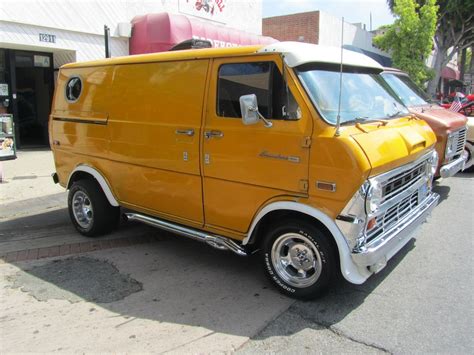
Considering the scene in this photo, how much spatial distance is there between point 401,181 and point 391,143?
44 cm

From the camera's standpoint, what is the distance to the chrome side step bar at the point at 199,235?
4.18 meters

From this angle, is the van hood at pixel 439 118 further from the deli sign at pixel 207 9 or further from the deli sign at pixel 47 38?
the deli sign at pixel 207 9

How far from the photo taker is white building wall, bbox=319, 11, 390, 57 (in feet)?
73.3

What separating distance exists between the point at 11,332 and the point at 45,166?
7.53m

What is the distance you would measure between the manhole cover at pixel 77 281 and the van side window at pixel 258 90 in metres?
1.95

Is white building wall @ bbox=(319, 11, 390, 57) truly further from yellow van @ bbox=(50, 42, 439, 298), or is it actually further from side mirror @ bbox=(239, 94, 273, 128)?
side mirror @ bbox=(239, 94, 273, 128)

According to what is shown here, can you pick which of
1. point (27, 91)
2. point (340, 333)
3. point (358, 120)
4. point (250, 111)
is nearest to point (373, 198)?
point (358, 120)

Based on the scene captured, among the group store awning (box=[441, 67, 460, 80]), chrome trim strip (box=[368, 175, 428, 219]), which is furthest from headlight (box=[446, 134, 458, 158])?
store awning (box=[441, 67, 460, 80])

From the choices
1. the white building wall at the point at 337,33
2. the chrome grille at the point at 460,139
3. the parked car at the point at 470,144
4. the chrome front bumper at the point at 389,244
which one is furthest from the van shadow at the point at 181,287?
the white building wall at the point at 337,33

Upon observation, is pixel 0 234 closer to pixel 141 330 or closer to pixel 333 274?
pixel 141 330

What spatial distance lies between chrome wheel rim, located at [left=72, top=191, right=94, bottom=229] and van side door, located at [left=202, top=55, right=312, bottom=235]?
79.3 inches

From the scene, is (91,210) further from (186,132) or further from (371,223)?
(371,223)

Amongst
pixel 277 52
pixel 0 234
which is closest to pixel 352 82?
pixel 277 52

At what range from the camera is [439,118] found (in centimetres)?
702
